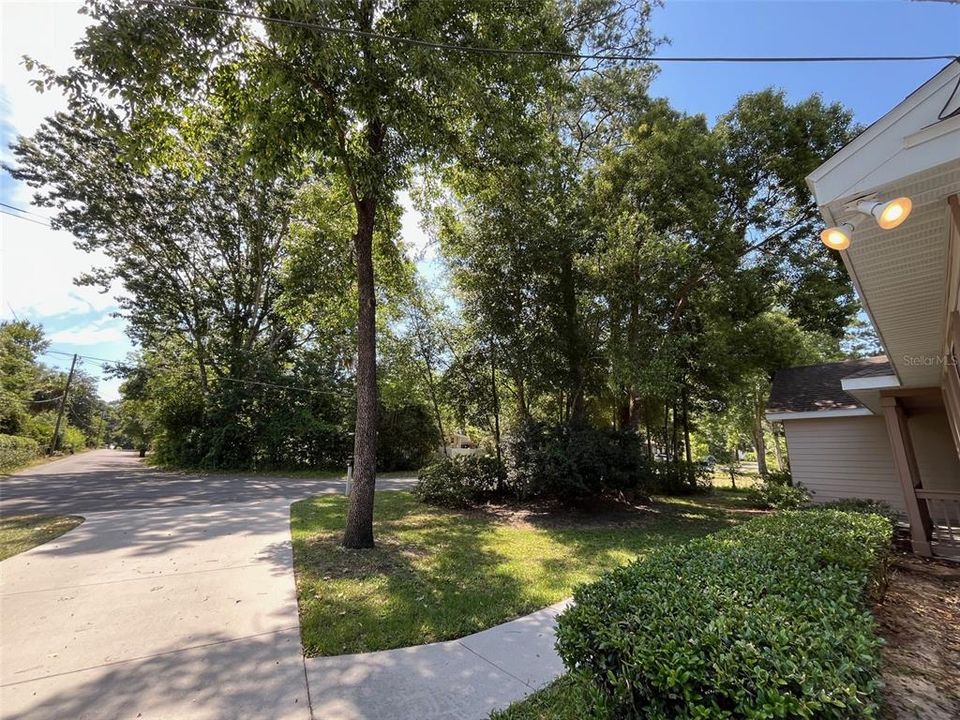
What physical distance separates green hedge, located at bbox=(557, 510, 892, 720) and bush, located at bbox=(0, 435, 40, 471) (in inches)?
770

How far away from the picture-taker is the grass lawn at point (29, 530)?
17.1 ft

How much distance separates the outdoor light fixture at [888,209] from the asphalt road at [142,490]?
34.7 feet

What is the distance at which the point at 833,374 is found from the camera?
10227 mm

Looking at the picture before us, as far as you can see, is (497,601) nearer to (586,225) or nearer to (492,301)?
(492,301)

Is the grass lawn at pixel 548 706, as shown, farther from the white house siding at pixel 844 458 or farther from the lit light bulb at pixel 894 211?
the white house siding at pixel 844 458

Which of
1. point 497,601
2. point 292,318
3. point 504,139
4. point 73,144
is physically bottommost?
point 497,601

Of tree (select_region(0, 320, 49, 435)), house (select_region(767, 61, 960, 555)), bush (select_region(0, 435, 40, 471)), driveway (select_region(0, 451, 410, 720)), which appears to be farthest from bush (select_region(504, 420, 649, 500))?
tree (select_region(0, 320, 49, 435))

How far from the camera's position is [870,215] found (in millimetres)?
2525

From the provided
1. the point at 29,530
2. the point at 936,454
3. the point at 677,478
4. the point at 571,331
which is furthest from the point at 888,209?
the point at 677,478

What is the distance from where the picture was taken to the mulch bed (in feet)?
7.94

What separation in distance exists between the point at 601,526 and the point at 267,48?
8930 mm

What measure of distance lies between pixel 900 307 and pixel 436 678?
5112 millimetres

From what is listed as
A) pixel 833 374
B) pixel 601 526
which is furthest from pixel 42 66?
pixel 833 374

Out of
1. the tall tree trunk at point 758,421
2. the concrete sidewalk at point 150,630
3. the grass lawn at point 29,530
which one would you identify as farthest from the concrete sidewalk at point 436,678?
the tall tree trunk at point 758,421
